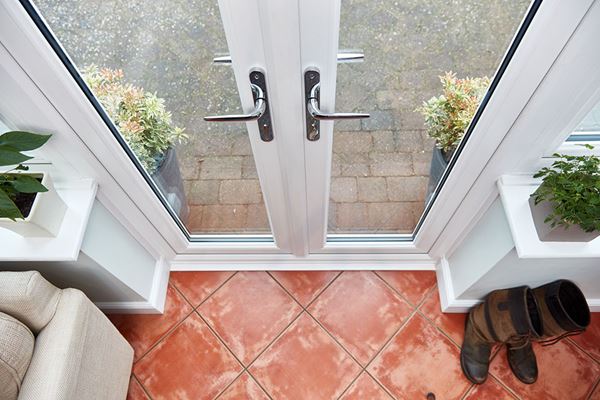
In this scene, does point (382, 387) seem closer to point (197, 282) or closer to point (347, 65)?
point (197, 282)

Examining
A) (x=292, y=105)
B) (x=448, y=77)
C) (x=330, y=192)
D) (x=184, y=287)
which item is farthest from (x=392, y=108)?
(x=184, y=287)

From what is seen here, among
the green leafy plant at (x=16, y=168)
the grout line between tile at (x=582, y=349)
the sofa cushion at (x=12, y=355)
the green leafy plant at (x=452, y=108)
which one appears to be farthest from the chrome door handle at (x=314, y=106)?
the grout line between tile at (x=582, y=349)

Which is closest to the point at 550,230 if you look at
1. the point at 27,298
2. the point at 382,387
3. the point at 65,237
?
the point at 382,387

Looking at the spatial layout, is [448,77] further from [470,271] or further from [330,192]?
[470,271]

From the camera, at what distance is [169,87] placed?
1160 mm

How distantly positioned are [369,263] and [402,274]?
0.50 feet

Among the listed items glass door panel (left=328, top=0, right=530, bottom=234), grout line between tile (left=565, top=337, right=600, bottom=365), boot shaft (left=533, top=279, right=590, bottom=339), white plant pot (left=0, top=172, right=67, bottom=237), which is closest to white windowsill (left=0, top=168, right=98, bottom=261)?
white plant pot (left=0, top=172, right=67, bottom=237)

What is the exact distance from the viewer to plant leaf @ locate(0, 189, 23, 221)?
104 centimetres

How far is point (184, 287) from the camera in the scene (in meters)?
1.92

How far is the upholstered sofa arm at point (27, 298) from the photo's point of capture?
3.95ft

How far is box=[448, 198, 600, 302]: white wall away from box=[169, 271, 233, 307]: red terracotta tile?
1.00 meters

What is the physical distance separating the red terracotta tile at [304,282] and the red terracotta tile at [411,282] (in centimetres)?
24

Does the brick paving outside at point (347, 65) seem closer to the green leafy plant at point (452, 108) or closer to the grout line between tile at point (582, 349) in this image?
the green leafy plant at point (452, 108)

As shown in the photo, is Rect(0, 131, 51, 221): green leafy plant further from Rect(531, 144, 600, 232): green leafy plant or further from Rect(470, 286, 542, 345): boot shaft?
Rect(470, 286, 542, 345): boot shaft
